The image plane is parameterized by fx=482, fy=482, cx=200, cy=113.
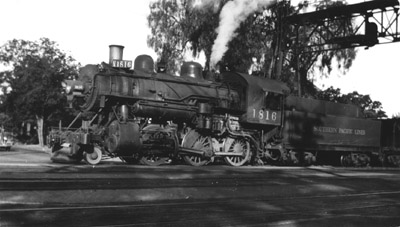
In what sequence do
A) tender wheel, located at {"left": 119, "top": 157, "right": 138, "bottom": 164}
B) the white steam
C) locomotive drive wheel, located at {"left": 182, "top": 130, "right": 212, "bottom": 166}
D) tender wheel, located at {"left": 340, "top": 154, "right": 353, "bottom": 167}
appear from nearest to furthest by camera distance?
tender wheel, located at {"left": 119, "top": 157, "right": 138, "bottom": 164}
locomotive drive wheel, located at {"left": 182, "top": 130, "right": 212, "bottom": 166}
tender wheel, located at {"left": 340, "top": 154, "right": 353, "bottom": 167}
the white steam

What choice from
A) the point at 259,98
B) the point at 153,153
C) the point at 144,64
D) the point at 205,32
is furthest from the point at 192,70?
the point at 205,32

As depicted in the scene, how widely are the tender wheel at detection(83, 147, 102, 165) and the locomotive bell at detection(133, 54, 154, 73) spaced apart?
10.0 feet

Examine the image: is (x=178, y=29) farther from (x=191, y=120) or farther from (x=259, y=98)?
(x=191, y=120)

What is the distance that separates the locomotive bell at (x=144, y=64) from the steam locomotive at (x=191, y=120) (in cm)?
3

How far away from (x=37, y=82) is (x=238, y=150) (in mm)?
38490

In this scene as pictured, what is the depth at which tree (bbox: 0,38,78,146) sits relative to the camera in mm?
49831

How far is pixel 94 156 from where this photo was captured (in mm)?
13859

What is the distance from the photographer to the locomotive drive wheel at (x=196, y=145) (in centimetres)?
1545

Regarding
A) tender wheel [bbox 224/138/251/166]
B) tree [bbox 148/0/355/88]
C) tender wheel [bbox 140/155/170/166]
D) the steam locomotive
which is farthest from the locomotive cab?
tree [bbox 148/0/355/88]

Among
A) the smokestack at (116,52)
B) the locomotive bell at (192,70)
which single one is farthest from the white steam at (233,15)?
the smokestack at (116,52)

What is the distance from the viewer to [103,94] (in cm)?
1372

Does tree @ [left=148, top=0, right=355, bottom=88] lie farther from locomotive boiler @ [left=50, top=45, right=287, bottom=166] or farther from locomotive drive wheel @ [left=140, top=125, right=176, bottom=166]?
locomotive drive wheel @ [left=140, top=125, right=176, bottom=166]

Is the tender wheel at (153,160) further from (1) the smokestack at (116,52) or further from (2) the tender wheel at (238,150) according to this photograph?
(1) the smokestack at (116,52)

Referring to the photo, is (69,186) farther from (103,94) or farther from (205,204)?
(103,94)
